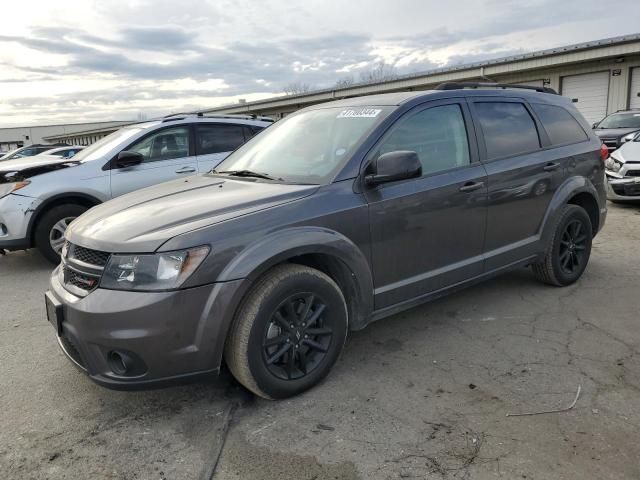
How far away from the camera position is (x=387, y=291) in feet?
10.7

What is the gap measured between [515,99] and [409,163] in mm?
1820

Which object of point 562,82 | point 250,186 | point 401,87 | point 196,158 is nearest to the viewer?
point 250,186

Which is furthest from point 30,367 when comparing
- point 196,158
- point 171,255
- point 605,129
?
point 605,129

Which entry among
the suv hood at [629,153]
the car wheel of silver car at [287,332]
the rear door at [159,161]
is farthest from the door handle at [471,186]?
the suv hood at [629,153]

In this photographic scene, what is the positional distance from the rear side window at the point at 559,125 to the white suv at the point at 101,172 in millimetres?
3603

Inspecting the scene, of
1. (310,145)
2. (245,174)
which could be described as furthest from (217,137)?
(310,145)

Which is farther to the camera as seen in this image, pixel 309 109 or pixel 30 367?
pixel 309 109

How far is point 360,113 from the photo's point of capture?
3.54m

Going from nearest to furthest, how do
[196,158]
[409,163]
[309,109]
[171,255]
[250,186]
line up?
[171,255] < [409,163] < [250,186] < [309,109] < [196,158]

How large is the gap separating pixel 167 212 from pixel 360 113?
59.8 inches

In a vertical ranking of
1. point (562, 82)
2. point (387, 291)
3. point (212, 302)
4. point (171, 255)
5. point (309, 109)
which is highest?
point (562, 82)

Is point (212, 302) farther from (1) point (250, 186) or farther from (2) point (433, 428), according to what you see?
(2) point (433, 428)

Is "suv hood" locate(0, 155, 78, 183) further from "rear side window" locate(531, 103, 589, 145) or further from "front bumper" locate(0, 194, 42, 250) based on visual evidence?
"rear side window" locate(531, 103, 589, 145)

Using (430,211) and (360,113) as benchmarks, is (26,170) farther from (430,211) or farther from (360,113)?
(430,211)
